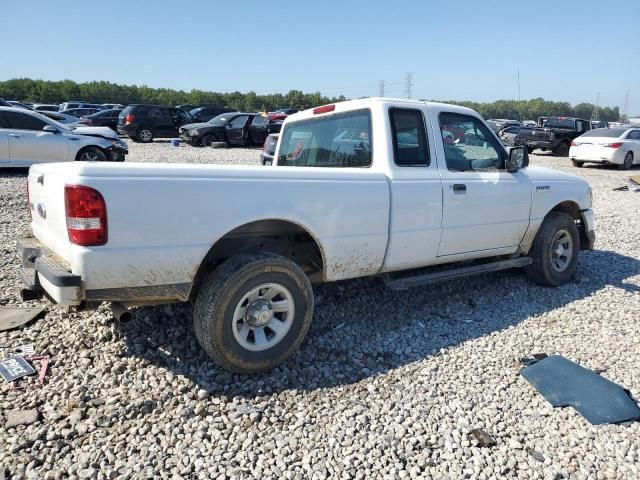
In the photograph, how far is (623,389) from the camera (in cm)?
324

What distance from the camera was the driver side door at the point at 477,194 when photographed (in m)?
4.19

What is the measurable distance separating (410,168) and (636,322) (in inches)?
102

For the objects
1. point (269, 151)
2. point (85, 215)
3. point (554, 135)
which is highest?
point (554, 135)

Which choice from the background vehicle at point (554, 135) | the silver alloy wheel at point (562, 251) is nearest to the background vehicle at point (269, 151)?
the silver alloy wheel at point (562, 251)

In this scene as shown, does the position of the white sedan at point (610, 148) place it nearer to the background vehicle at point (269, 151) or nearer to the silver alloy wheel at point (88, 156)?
the background vehicle at point (269, 151)

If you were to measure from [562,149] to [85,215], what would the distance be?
23092 millimetres

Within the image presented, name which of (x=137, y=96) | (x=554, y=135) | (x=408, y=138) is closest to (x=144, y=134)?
(x=554, y=135)

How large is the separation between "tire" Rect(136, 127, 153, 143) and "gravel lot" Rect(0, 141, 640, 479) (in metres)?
17.9

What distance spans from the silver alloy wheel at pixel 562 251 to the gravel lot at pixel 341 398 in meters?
0.57

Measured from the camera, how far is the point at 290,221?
3.30 metres

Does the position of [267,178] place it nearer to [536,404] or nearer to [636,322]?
[536,404]

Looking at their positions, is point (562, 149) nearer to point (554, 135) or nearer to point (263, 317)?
point (554, 135)

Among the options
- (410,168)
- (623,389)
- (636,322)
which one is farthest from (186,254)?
(636,322)

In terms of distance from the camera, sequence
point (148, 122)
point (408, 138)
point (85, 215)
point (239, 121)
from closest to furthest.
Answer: point (85, 215)
point (408, 138)
point (239, 121)
point (148, 122)
